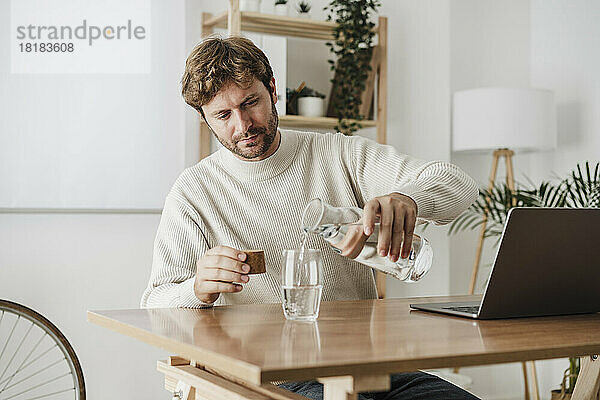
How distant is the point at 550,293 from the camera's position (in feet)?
4.66

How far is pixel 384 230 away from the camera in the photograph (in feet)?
4.27

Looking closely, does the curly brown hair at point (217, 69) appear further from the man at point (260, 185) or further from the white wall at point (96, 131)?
the white wall at point (96, 131)

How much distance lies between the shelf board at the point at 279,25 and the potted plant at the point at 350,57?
5 cm

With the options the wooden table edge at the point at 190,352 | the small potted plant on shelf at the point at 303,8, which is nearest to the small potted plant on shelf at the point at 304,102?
the small potted plant on shelf at the point at 303,8

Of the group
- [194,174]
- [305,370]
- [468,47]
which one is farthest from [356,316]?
[468,47]

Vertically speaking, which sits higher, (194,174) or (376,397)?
(194,174)

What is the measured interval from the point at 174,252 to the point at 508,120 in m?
2.23

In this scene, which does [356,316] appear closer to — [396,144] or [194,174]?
[194,174]

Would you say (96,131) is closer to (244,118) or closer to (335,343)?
(244,118)

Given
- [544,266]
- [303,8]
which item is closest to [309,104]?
[303,8]

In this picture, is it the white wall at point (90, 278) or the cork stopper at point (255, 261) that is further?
the white wall at point (90, 278)

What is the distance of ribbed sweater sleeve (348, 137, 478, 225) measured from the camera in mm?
1703

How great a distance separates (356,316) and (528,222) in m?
0.35

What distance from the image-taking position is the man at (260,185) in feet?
5.96
